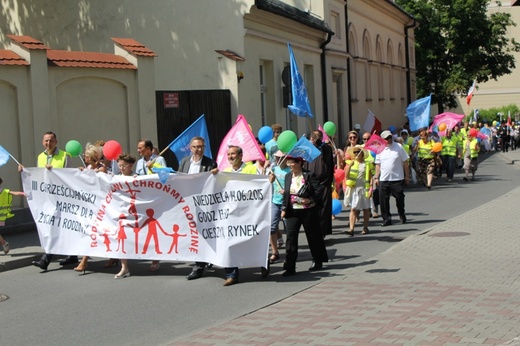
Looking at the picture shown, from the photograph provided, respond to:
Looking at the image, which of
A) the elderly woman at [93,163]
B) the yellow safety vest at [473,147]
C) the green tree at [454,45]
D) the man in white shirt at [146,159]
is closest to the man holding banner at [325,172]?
the man in white shirt at [146,159]

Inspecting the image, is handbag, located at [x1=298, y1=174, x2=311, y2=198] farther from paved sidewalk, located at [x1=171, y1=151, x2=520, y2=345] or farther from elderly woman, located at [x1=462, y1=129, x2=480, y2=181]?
elderly woman, located at [x1=462, y1=129, x2=480, y2=181]

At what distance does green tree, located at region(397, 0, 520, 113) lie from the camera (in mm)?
51375

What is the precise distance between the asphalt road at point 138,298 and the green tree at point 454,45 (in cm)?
3907

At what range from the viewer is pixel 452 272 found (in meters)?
10.4

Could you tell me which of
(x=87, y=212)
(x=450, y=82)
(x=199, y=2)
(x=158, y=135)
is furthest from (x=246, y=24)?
(x=450, y=82)

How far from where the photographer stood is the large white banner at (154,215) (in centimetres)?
1054

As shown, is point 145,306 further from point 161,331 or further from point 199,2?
point 199,2

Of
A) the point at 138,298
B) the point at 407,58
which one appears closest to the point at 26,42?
the point at 138,298

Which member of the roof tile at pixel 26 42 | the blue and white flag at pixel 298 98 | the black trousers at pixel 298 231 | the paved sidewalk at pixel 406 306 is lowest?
the paved sidewalk at pixel 406 306

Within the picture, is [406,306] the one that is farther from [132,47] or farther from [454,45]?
[454,45]

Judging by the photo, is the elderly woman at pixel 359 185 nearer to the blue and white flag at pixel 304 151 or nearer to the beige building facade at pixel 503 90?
the blue and white flag at pixel 304 151

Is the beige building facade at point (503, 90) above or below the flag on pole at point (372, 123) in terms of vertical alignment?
above

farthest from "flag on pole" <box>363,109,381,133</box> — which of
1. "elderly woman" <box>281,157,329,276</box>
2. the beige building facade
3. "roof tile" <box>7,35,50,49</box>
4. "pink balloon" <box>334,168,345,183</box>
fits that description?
the beige building facade

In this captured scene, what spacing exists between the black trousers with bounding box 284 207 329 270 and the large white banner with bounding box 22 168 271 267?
49 cm
